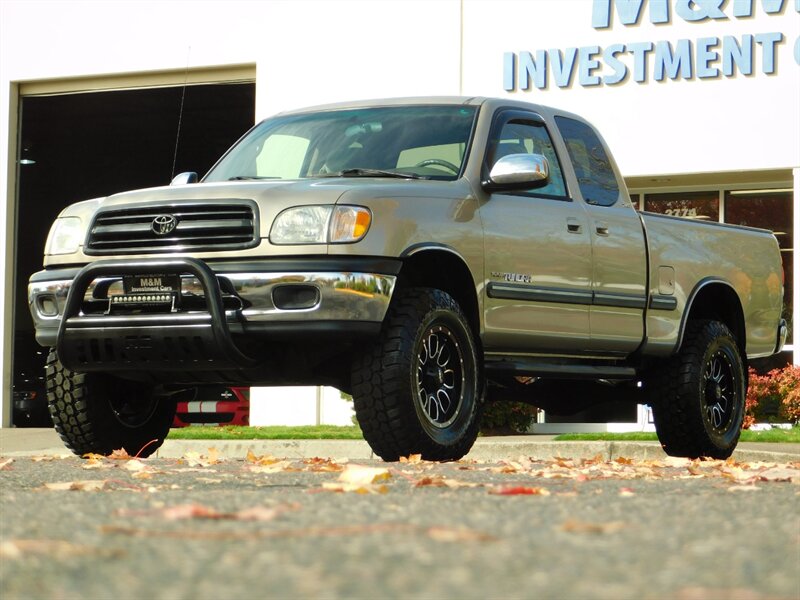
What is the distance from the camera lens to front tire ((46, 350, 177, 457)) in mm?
7766

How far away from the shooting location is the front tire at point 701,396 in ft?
29.8

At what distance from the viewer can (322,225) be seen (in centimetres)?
688

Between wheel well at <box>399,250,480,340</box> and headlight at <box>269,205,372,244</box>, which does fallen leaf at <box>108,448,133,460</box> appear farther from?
wheel well at <box>399,250,480,340</box>

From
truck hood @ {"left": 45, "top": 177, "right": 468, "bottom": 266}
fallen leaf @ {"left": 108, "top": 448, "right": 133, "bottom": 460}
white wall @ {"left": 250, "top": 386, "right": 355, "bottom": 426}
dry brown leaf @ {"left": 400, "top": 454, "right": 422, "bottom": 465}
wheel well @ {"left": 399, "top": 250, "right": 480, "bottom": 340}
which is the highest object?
truck hood @ {"left": 45, "top": 177, "right": 468, "bottom": 266}

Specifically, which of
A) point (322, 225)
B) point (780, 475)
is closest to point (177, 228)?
point (322, 225)

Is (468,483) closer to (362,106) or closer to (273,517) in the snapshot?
(273,517)

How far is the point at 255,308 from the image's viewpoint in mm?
6879

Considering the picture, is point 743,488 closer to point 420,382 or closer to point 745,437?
point 420,382

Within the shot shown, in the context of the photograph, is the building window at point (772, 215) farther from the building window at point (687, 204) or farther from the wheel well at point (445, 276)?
the wheel well at point (445, 276)

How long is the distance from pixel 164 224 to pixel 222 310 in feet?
2.26

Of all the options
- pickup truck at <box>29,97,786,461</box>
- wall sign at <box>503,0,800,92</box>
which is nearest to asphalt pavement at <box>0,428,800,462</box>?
pickup truck at <box>29,97,786,461</box>

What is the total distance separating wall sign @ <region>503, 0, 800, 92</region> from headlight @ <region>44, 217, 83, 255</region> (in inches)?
428

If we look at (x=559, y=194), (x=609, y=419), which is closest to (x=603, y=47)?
(x=609, y=419)

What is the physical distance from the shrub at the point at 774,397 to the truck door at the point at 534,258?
797 cm
